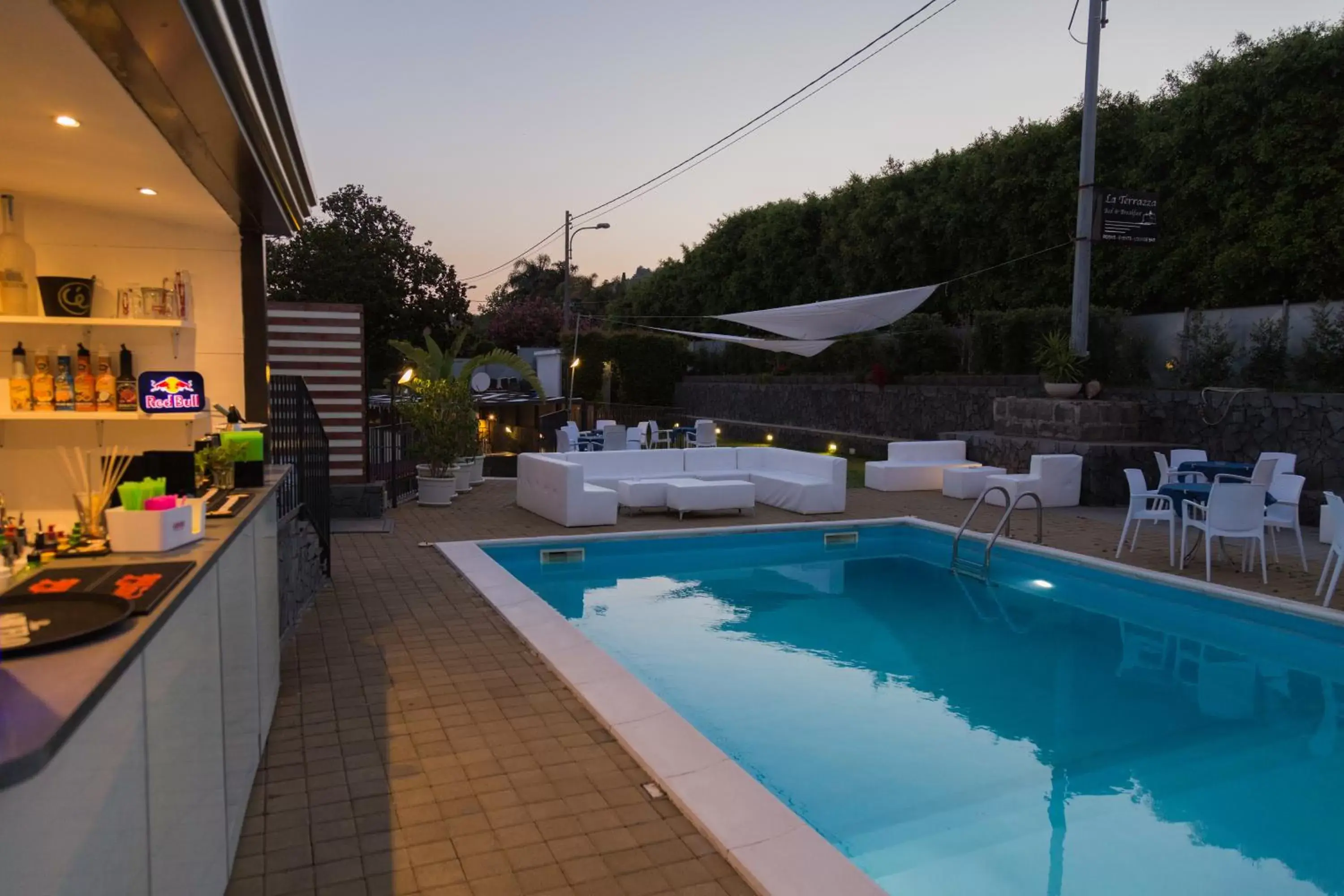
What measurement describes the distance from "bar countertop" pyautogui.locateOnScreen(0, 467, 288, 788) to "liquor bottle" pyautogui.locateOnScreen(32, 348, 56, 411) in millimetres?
2355

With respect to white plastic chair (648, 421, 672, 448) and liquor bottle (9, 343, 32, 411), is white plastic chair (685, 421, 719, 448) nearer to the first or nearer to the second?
white plastic chair (648, 421, 672, 448)

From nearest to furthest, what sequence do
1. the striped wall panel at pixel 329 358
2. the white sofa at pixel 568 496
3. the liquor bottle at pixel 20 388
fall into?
the liquor bottle at pixel 20 388, the striped wall panel at pixel 329 358, the white sofa at pixel 568 496

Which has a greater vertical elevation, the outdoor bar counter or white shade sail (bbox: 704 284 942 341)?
white shade sail (bbox: 704 284 942 341)

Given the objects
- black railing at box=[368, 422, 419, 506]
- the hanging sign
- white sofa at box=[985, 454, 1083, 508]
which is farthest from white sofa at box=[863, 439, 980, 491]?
black railing at box=[368, 422, 419, 506]

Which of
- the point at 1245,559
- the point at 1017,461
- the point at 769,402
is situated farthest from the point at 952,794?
the point at 769,402

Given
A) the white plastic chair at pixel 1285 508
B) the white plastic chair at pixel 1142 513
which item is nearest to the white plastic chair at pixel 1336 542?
the white plastic chair at pixel 1285 508

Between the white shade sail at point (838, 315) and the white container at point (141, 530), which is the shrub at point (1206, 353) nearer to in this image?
the white shade sail at point (838, 315)

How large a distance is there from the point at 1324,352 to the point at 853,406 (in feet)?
30.4

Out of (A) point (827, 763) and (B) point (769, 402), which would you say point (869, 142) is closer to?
(B) point (769, 402)

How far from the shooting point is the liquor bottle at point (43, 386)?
4.06m

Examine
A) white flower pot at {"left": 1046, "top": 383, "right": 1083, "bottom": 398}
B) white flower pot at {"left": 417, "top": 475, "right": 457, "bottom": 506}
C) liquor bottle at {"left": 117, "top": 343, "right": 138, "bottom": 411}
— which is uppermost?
white flower pot at {"left": 1046, "top": 383, "right": 1083, "bottom": 398}

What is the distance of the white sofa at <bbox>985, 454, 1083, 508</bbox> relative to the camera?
1184 centimetres

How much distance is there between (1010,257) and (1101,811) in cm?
1721

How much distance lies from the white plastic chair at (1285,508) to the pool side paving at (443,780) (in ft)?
22.6
